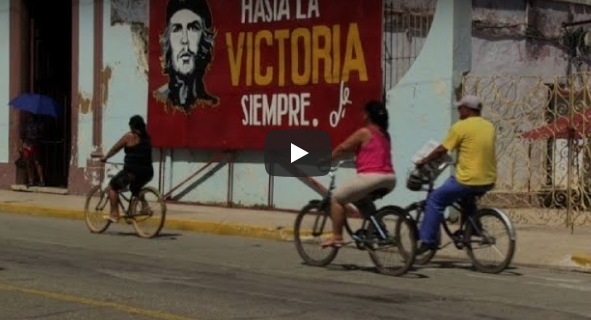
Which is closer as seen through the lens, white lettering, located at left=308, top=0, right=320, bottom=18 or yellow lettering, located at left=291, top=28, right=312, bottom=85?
white lettering, located at left=308, top=0, right=320, bottom=18

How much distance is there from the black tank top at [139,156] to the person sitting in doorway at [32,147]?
9.52 meters

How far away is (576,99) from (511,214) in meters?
2.26

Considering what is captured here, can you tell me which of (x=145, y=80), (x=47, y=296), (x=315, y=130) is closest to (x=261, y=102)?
(x=315, y=130)

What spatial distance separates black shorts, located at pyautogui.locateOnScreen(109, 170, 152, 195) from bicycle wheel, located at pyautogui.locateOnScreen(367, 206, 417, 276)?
15.5 feet

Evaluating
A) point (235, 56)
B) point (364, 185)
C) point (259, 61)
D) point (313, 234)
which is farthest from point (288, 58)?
point (364, 185)

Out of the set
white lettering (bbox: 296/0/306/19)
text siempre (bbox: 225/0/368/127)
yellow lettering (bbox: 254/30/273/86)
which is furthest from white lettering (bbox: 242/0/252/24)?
white lettering (bbox: 296/0/306/19)

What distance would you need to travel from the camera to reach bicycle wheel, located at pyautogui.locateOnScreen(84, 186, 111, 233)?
15047 mm

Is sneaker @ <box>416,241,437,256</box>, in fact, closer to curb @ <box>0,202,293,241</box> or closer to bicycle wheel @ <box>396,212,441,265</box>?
bicycle wheel @ <box>396,212,441,265</box>

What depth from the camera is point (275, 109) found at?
18344 mm

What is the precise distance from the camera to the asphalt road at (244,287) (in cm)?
830

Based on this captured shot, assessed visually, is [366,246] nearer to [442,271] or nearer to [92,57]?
[442,271]

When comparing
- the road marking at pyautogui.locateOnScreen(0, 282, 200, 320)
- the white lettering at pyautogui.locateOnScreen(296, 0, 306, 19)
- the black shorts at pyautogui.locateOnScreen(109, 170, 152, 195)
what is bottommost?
the road marking at pyautogui.locateOnScreen(0, 282, 200, 320)

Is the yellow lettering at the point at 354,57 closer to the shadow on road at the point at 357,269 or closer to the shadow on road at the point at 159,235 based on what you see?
the shadow on road at the point at 159,235

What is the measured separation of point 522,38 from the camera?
1736 cm
